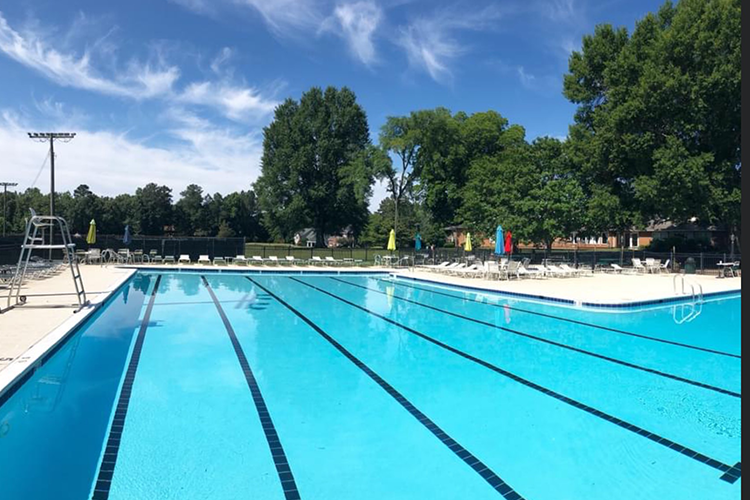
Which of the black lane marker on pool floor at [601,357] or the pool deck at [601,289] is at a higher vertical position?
the pool deck at [601,289]

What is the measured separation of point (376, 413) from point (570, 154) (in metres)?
29.5

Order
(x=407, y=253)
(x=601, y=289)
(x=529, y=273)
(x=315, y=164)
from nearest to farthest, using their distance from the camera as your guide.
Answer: (x=601, y=289) < (x=529, y=273) < (x=407, y=253) < (x=315, y=164)

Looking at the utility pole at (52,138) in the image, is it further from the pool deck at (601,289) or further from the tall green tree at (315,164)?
the pool deck at (601,289)

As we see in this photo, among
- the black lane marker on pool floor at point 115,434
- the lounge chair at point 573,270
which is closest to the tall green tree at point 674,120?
the lounge chair at point 573,270

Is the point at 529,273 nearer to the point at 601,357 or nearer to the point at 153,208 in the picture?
the point at 601,357

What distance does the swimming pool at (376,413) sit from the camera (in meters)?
3.94

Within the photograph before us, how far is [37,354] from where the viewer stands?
6598 millimetres

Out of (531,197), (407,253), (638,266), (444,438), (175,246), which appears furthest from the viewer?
(407,253)

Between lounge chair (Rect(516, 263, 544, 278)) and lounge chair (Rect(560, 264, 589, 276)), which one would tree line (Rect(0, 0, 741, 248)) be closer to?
lounge chair (Rect(560, 264, 589, 276))

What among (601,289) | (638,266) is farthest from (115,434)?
(638,266)

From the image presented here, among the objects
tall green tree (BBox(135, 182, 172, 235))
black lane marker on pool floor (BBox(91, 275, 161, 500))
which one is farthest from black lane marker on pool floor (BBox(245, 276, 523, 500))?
tall green tree (BBox(135, 182, 172, 235))

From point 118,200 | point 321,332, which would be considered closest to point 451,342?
point 321,332

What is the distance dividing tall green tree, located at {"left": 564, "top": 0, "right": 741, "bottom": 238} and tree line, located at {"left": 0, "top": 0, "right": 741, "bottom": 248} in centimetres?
7

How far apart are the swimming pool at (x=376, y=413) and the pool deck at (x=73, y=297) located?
35 cm
